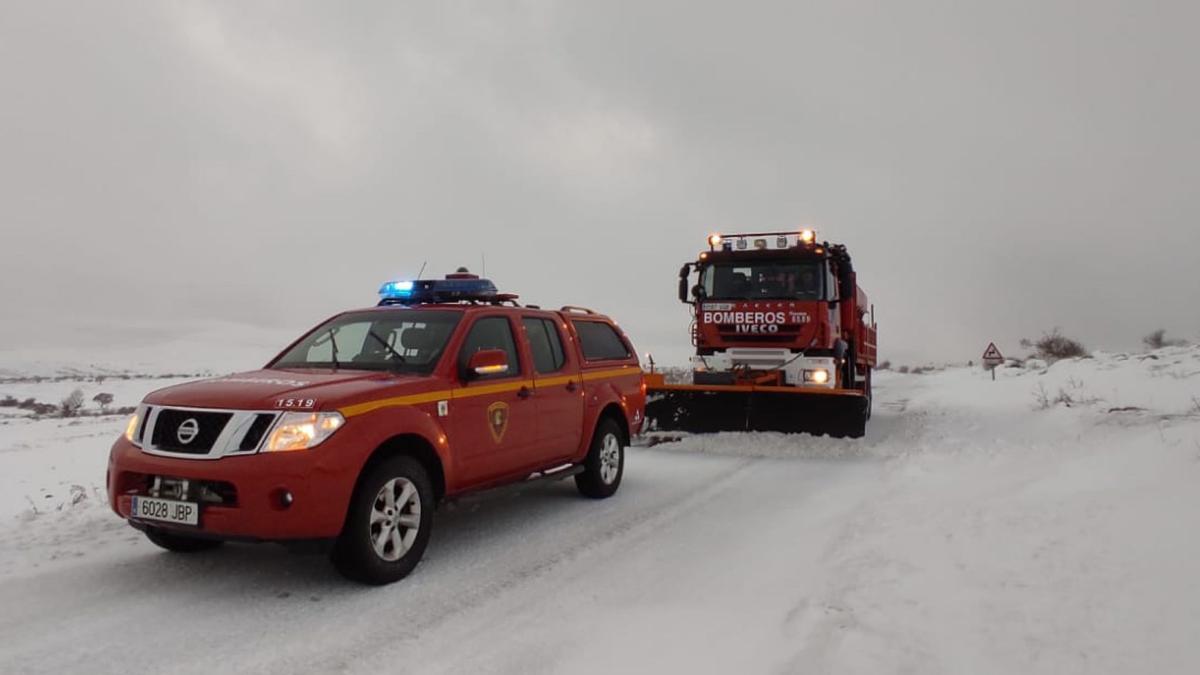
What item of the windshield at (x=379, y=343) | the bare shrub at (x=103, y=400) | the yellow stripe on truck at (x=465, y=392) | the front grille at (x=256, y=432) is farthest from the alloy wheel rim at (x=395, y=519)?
the bare shrub at (x=103, y=400)

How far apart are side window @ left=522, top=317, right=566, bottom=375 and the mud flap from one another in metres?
4.80

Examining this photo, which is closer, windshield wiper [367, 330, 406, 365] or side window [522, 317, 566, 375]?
windshield wiper [367, 330, 406, 365]

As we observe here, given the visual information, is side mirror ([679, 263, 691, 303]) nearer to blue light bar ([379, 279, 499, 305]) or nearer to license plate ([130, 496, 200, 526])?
blue light bar ([379, 279, 499, 305])

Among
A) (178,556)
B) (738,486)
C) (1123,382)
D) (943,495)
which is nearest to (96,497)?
(178,556)

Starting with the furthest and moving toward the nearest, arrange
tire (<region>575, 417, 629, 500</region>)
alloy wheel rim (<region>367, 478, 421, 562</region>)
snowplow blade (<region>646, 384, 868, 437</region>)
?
1. snowplow blade (<region>646, 384, 868, 437</region>)
2. tire (<region>575, 417, 629, 500</region>)
3. alloy wheel rim (<region>367, 478, 421, 562</region>)

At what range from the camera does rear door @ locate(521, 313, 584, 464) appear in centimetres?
634

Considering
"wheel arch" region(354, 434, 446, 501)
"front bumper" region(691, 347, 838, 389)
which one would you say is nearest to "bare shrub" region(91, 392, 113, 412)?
"front bumper" region(691, 347, 838, 389)

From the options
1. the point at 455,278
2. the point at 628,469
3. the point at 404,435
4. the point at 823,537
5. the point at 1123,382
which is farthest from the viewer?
the point at 1123,382

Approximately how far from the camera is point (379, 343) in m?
5.64

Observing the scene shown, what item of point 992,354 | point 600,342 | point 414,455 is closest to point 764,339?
point 600,342

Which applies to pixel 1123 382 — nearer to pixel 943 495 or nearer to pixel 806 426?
pixel 806 426

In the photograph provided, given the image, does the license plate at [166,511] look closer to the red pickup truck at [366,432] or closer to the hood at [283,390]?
the red pickup truck at [366,432]

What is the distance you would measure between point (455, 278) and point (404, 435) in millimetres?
2057

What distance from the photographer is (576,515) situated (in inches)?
260
